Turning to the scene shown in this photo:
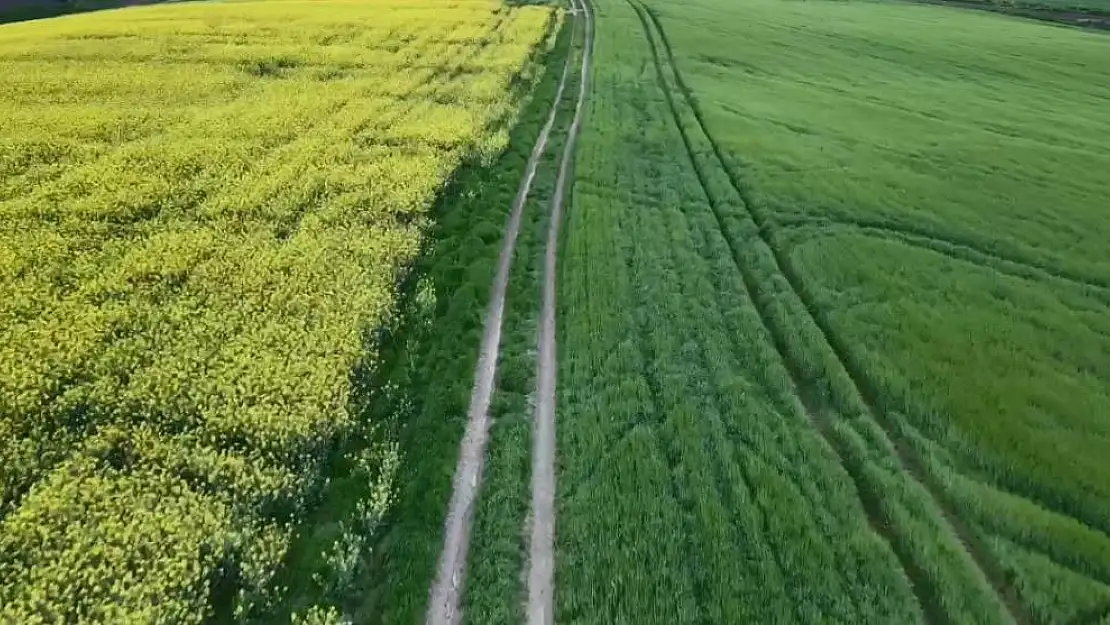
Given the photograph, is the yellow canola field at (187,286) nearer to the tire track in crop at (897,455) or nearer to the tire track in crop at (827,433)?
the tire track in crop at (827,433)

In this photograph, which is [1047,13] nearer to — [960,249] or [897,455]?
[960,249]

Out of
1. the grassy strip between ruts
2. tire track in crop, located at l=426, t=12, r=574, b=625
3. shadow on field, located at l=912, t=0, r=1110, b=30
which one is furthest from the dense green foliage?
shadow on field, located at l=912, t=0, r=1110, b=30

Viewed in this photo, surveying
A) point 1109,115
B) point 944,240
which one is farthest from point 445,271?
point 1109,115

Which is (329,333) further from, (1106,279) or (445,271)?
(1106,279)

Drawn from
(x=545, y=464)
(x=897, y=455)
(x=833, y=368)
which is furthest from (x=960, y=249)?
(x=545, y=464)

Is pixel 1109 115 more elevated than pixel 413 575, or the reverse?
pixel 1109 115

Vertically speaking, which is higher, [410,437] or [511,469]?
[410,437]

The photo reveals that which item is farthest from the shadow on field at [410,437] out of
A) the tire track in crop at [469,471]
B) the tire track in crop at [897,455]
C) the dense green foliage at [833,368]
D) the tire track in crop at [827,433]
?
the tire track in crop at [897,455]
